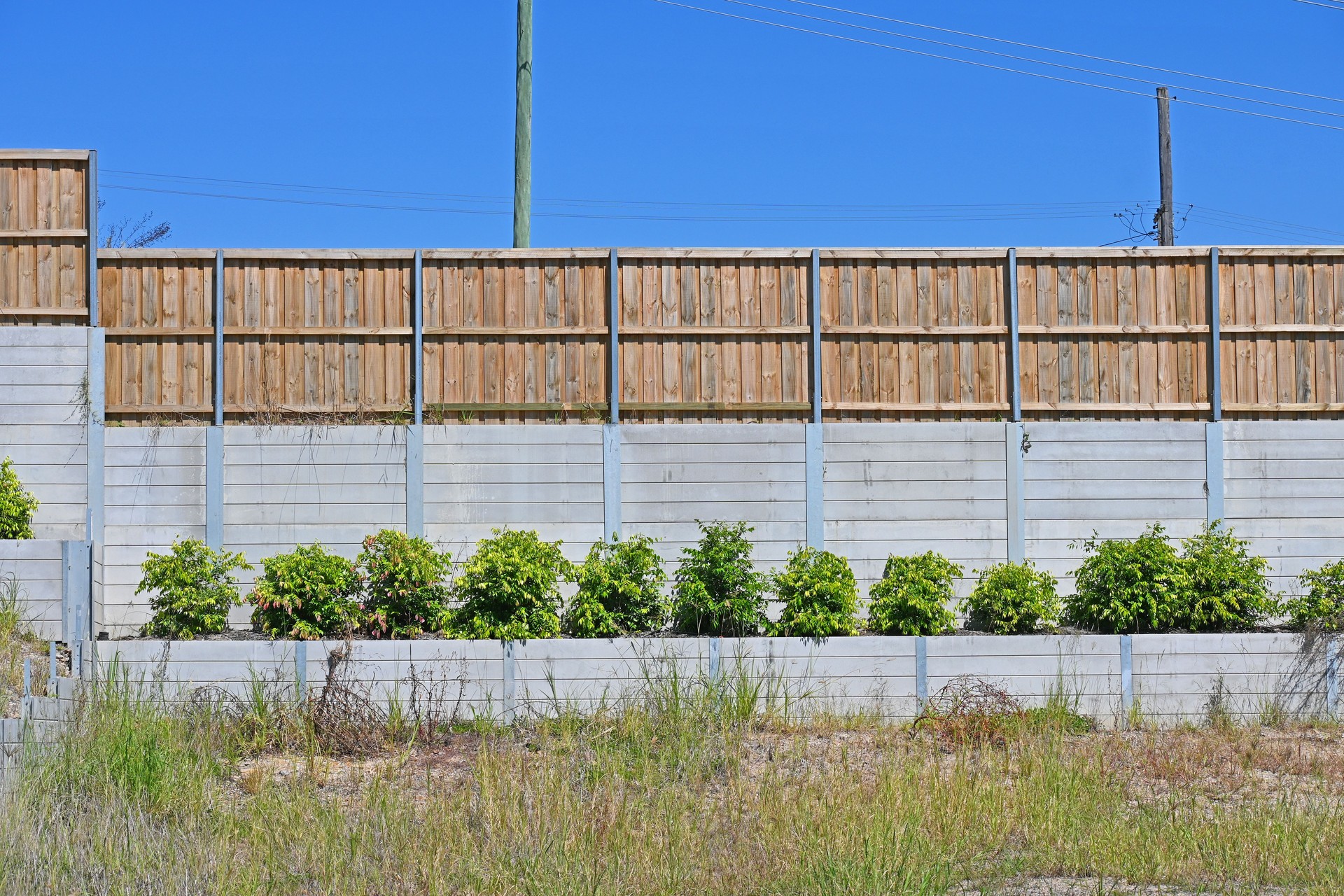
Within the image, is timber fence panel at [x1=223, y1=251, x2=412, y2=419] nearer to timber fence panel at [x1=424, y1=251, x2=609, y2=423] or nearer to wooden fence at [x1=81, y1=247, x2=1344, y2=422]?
wooden fence at [x1=81, y1=247, x2=1344, y2=422]

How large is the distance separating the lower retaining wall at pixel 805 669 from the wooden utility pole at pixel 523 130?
5747mm

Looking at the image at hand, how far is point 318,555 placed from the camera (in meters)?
11.9

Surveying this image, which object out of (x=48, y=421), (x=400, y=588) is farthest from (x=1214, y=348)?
(x=48, y=421)

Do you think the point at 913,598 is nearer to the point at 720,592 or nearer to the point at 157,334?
the point at 720,592

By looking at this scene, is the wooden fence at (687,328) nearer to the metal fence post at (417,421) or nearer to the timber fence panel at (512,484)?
the metal fence post at (417,421)

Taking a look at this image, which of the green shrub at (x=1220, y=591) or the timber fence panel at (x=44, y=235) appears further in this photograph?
the timber fence panel at (x=44, y=235)

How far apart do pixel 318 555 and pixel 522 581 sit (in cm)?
177

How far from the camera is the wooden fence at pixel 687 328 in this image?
13242mm

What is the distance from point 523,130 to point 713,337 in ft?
14.0

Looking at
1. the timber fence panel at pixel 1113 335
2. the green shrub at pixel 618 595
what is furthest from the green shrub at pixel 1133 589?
the green shrub at pixel 618 595

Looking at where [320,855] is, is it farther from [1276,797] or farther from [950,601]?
[950,601]

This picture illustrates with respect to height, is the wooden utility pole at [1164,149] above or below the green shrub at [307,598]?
above

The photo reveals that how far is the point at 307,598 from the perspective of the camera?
11812 millimetres

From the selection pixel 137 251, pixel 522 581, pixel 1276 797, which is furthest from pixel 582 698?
pixel 137 251
